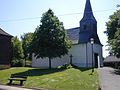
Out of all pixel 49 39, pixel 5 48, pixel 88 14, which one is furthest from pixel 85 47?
pixel 5 48

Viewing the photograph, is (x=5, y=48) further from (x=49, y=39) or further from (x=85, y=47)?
(x=85, y=47)

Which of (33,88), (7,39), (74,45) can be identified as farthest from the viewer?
(74,45)

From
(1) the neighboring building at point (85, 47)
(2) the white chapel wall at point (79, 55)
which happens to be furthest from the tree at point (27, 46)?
(2) the white chapel wall at point (79, 55)

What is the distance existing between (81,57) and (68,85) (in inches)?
1082

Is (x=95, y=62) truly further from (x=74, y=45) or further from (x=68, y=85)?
(x=68, y=85)

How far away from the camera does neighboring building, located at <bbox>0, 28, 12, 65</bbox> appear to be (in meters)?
45.6

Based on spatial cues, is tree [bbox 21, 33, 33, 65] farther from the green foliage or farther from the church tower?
the church tower

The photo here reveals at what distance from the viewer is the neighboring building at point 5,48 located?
45.6 m

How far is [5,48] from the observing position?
46.3m

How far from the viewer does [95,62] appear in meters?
50.4

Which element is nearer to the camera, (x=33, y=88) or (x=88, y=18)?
(x=33, y=88)

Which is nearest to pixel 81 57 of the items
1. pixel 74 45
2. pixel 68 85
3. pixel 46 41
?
pixel 74 45

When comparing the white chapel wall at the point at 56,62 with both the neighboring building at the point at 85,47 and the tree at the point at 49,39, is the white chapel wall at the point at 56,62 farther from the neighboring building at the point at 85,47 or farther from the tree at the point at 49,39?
the tree at the point at 49,39

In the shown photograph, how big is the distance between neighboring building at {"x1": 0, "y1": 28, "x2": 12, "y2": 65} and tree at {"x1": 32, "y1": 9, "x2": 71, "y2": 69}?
7.77 m
